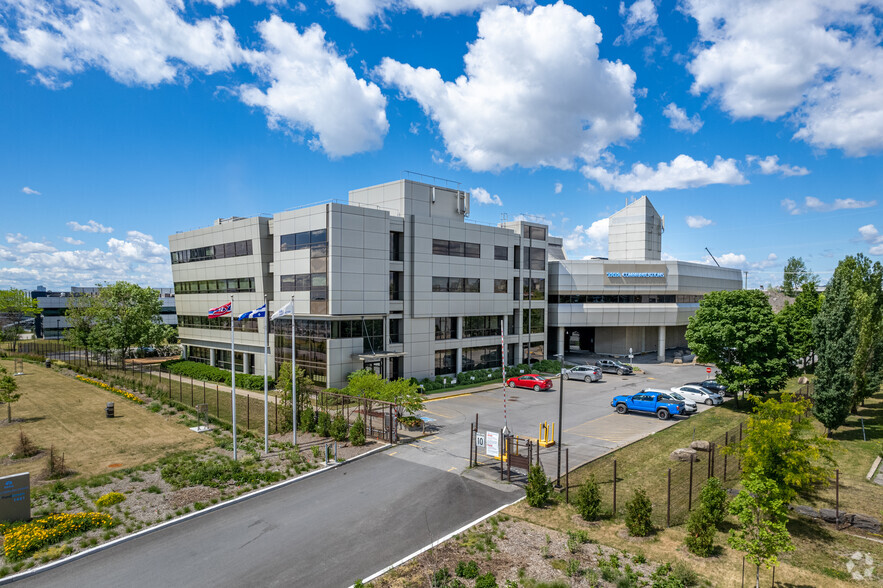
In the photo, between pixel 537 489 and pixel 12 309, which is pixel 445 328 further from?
pixel 12 309

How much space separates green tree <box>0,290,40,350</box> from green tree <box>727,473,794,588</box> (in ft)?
334

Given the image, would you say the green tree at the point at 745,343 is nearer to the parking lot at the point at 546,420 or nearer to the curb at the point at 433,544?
the parking lot at the point at 546,420

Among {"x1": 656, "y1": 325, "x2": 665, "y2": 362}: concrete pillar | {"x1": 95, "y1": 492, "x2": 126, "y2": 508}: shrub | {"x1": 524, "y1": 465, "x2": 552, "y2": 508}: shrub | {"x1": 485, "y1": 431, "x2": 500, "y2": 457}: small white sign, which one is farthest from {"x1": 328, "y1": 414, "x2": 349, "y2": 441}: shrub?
{"x1": 656, "y1": 325, "x2": 665, "y2": 362}: concrete pillar

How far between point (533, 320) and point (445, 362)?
14.4 metres

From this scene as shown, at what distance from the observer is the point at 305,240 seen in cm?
4088

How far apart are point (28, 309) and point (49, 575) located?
91.7 metres

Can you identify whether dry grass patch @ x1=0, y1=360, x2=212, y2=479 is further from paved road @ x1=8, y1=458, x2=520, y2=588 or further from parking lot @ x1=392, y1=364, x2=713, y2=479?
parking lot @ x1=392, y1=364, x2=713, y2=479

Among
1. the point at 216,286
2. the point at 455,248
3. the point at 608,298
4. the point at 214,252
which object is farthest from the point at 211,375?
the point at 608,298

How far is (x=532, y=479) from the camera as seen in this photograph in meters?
18.7

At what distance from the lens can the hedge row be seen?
44.2 meters

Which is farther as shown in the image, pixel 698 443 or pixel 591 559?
pixel 698 443

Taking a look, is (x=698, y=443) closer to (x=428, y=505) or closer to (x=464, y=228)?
(x=428, y=505)

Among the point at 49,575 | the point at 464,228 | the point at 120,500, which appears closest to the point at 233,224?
the point at 464,228

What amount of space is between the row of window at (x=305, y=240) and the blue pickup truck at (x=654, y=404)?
26.9m
